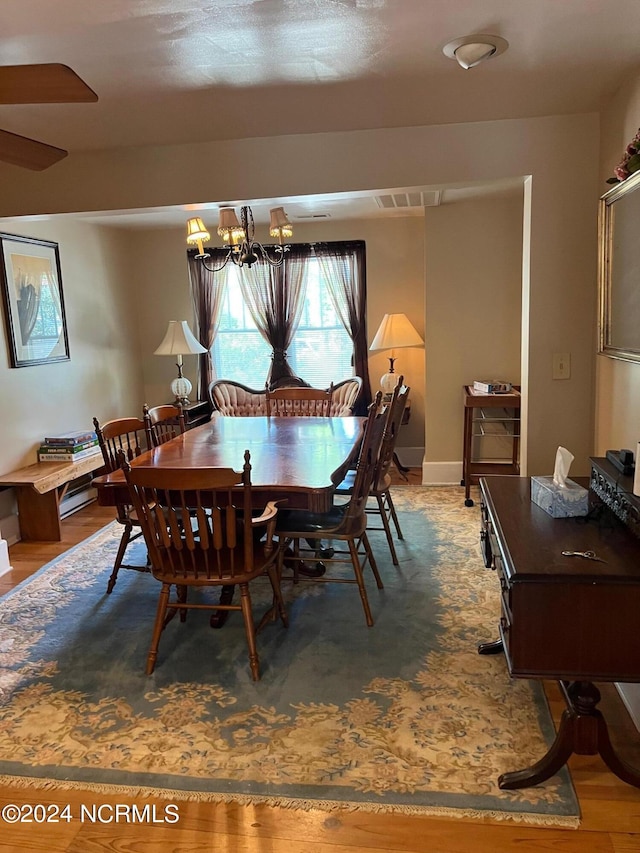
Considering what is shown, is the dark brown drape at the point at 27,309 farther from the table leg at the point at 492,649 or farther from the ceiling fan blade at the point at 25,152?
the table leg at the point at 492,649

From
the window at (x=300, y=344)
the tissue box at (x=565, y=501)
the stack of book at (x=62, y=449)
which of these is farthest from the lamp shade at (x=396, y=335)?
the tissue box at (x=565, y=501)

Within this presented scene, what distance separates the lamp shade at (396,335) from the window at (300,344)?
2.42 feet

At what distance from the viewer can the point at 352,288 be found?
229 inches

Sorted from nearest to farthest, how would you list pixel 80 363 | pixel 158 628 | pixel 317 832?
1. pixel 317 832
2. pixel 158 628
3. pixel 80 363

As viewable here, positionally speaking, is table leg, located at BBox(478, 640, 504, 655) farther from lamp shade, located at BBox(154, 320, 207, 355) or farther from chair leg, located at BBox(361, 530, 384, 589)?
lamp shade, located at BBox(154, 320, 207, 355)

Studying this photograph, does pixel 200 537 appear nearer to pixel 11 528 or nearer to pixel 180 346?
pixel 11 528

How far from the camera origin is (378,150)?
9.51 feet

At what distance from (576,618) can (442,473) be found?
3.72 meters

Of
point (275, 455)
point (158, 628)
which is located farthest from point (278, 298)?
point (158, 628)

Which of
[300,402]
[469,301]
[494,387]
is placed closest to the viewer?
[494,387]

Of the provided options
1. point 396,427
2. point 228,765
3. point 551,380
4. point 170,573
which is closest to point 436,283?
point 396,427

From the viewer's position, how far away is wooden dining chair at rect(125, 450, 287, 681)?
2.25 meters

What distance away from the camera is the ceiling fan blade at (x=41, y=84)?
149cm

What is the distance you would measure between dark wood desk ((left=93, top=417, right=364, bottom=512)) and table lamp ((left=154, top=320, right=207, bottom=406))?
1577 millimetres
